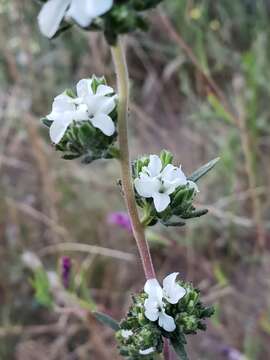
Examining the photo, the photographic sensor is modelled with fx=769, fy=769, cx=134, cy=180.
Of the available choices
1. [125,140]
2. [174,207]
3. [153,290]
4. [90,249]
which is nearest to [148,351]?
[153,290]

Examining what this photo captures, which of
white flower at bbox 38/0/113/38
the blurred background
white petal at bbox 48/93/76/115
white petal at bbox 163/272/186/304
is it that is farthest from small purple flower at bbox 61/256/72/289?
white flower at bbox 38/0/113/38

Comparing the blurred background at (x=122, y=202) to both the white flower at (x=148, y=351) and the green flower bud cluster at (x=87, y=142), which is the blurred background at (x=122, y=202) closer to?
the white flower at (x=148, y=351)

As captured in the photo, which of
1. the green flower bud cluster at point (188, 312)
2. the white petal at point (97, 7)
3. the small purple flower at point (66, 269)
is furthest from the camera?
the small purple flower at point (66, 269)

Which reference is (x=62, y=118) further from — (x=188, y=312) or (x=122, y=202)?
(x=122, y=202)

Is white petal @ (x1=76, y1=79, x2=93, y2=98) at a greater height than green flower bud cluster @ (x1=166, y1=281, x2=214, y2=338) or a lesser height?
greater

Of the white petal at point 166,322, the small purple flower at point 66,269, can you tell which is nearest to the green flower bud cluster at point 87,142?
the white petal at point 166,322

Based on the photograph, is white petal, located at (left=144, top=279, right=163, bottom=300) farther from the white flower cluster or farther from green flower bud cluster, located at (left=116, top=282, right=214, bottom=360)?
the white flower cluster

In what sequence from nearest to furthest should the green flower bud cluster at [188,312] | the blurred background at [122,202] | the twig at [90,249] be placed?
the green flower bud cluster at [188,312] → the twig at [90,249] → the blurred background at [122,202]

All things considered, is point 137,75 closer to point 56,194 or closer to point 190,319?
point 56,194
